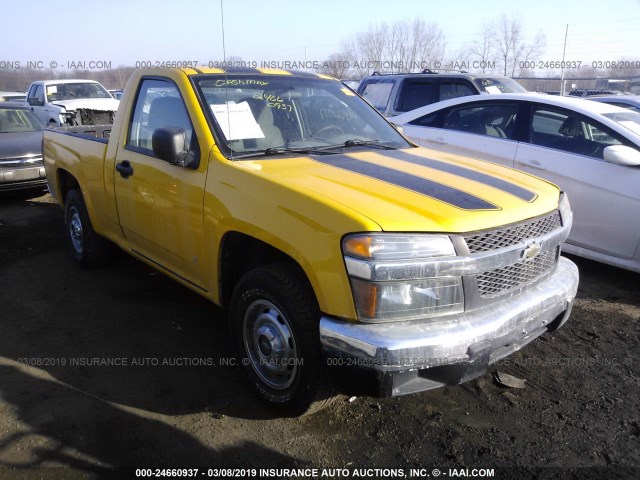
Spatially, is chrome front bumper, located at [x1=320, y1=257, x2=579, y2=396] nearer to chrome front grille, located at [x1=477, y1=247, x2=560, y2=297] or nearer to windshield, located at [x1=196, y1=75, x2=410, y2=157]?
chrome front grille, located at [x1=477, y1=247, x2=560, y2=297]

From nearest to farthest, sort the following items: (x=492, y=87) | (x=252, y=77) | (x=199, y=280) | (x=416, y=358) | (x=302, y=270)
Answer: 1. (x=416, y=358)
2. (x=302, y=270)
3. (x=199, y=280)
4. (x=252, y=77)
5. (x=492, y=87)

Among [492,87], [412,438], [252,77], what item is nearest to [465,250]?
[412,438]

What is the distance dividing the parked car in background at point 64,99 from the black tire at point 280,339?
11.9 m

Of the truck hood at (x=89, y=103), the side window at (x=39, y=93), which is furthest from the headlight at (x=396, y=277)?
the side window at (x=39, y=93)

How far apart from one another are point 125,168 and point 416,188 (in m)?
Answer: 2.27

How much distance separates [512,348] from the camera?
2.77 metres

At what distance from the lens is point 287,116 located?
3.71 metres

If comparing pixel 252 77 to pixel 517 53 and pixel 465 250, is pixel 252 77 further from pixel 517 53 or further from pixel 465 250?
pixel 517 53

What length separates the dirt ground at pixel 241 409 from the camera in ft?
8.87

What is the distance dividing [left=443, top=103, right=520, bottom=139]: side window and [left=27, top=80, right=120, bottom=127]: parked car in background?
32.7 ft

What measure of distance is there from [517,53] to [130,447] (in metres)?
30.1

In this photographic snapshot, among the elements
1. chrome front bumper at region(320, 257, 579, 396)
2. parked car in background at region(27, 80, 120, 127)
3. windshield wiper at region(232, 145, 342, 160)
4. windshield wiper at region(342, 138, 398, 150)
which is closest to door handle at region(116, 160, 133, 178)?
windshield wiper at region(232, 145, 342, 160)

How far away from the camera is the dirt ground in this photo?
8.87 ft

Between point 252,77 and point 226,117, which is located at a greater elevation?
point 252,77
